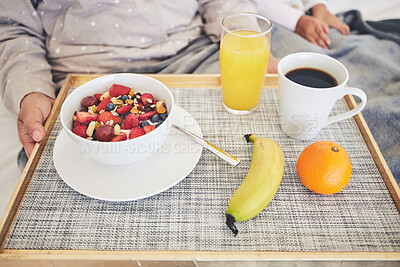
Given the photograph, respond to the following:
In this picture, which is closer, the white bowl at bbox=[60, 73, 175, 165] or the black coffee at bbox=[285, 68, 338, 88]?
the white bowl at bbox=[60, 73, 175, 165]

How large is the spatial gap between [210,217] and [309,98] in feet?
1.11

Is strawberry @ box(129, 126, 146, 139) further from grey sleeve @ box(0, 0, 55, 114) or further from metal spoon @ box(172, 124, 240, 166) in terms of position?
grey sleeve @ box(0, 0, 55, 114)

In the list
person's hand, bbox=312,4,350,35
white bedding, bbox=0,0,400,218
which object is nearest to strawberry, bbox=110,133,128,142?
white bedding, bbox=0,0,400,218

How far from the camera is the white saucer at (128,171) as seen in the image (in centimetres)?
65

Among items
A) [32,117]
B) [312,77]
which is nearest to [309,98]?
[312,77]

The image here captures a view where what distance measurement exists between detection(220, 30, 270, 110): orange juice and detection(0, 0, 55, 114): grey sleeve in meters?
0.55

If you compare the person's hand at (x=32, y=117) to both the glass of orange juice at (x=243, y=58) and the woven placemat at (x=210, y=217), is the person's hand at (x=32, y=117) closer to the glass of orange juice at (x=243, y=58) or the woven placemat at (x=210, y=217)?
the woven placemat at (x=210, y=217)

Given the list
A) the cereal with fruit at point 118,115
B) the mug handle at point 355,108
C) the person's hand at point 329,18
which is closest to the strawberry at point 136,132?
the cereal with fruit at point 118,115

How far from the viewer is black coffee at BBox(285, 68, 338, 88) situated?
775 mm

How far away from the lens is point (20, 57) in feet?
3.46

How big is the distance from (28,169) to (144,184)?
267 mm

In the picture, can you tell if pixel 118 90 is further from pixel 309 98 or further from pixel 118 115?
pixel 309 98

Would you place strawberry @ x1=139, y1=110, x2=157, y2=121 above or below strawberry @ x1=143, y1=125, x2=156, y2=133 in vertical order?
below

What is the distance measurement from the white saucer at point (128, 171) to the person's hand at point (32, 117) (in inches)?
2.9
